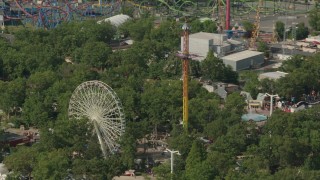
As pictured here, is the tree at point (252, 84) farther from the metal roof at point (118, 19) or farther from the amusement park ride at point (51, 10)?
the amusement park ride at point (51, 10)

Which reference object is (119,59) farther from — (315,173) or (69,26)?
(315,173)

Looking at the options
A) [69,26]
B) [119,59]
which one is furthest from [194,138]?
[69,26]

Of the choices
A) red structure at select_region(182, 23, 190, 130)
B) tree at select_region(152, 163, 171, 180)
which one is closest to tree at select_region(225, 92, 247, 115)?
red structure at select_region(182, 23, 190, 130)

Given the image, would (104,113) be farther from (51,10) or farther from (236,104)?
(51,10)

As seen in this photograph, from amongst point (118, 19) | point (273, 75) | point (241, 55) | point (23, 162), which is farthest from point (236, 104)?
point (118, 19)

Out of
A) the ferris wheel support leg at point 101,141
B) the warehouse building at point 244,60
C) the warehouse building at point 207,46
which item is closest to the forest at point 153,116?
the ferris wheel support leg at point 101,141
